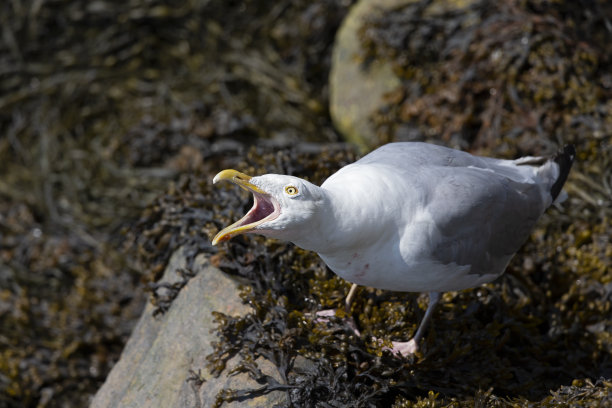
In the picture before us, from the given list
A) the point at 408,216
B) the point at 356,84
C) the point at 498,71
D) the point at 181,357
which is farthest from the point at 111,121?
the point at 408,216

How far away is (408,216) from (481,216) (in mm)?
392

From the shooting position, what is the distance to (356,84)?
14.9 ft

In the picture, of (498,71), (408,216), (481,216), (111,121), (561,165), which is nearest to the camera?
(408,216)

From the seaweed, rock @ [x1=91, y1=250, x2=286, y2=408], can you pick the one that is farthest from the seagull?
the seaweed

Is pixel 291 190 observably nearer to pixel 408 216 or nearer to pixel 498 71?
pixel 408 216

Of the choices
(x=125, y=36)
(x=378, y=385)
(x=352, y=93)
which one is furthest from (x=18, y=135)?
(x=378, y=385)

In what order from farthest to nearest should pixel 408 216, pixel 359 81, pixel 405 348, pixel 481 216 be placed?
pixel 359 81, pixel 405 348, pixel 481 216, pixel 408 216

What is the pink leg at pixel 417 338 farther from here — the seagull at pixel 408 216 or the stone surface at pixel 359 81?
the stone surface at pixel 359 81

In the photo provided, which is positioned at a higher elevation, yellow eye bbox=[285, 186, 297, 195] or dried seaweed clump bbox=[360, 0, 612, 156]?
yellow eye bbox=[285, 186, 297, 195]

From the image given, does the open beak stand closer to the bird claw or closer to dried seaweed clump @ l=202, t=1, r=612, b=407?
dried seaweed clump @ l=202, t=1, r=612, b=407

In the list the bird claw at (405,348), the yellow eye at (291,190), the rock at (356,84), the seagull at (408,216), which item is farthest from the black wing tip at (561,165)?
the rock at (356,84)

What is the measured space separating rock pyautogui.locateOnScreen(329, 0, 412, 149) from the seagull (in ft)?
5.74

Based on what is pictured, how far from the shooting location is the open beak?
76.1 inches

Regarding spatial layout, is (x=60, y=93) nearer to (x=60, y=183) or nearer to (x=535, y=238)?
(x=60, y=183)
